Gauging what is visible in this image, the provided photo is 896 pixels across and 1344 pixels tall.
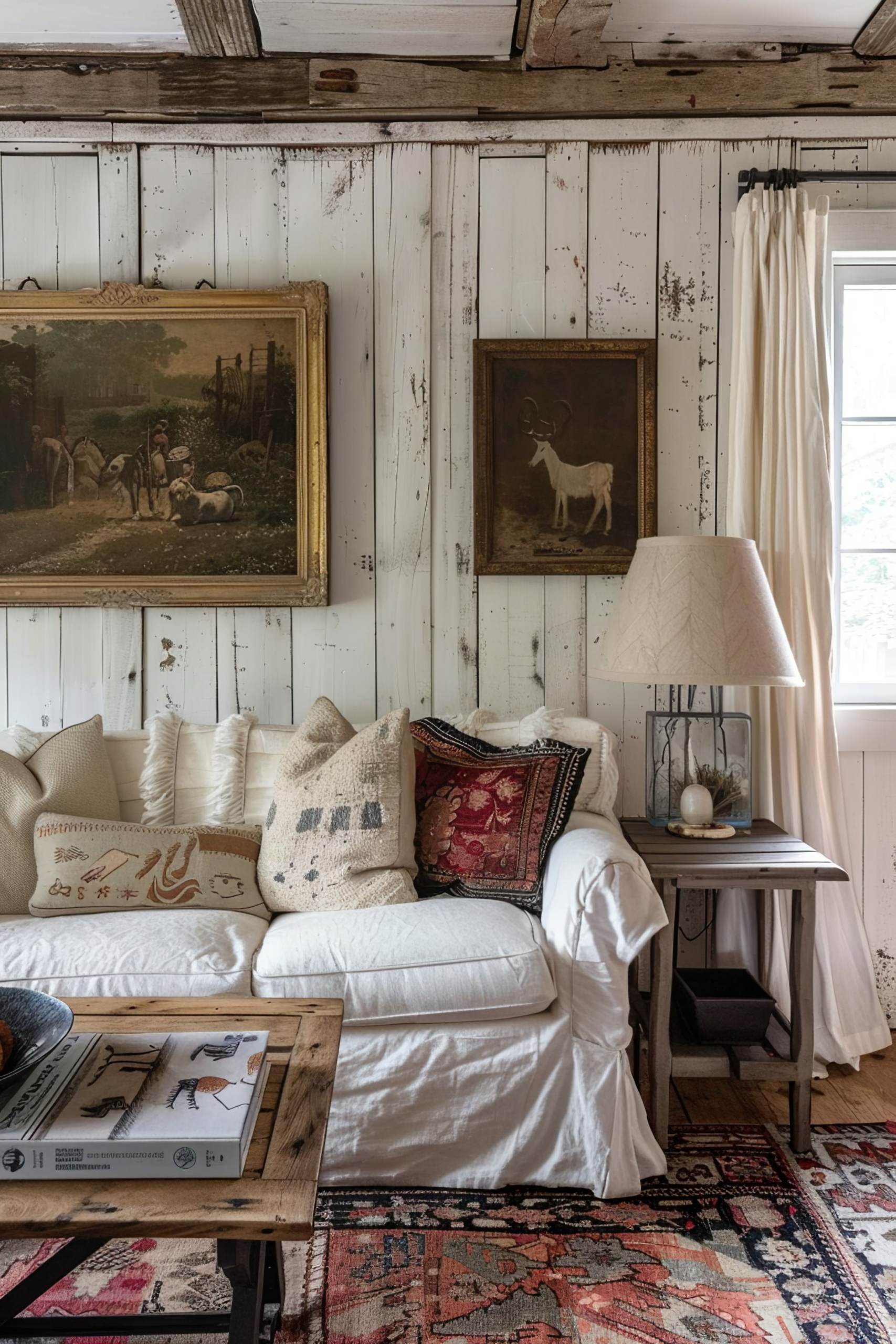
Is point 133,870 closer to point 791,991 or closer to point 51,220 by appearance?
point 791,991

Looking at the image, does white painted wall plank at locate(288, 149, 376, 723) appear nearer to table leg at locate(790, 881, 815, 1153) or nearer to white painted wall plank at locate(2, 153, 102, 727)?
white painted wall plank at locate(2, 153, 102, 727)

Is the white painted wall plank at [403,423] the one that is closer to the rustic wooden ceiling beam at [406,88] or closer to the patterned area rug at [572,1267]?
the rustic wooden ceiling beam at [406,88]

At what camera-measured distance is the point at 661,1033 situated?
6.72 ft

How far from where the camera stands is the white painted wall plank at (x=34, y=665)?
277 centimetres

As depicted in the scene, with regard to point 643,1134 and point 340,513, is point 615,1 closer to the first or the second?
point 340,513

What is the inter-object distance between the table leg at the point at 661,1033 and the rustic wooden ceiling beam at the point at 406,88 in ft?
7.34

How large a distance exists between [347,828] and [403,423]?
1.24 metres

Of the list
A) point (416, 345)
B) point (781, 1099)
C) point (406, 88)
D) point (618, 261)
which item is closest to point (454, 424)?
point (416, 345)

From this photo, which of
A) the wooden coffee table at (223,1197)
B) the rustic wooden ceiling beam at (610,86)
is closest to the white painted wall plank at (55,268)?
the rustic wooden ceiling beam at (610,86)

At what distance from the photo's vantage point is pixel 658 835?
238 centimetres

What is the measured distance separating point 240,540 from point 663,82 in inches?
69.9

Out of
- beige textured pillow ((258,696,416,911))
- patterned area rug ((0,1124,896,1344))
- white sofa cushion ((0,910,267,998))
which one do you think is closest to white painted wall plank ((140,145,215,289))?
beige textured pillow ((258,696,416,911))

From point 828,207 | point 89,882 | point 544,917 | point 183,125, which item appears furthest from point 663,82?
point 89,882

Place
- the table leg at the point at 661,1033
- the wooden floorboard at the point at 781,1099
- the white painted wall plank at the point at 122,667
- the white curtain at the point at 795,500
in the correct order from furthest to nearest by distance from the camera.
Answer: the white painted wall plank at the point at 122,667, the white curtain at the point at 795,500, the wooden floorboard at the point at 781,1099, the table leg at the point at 661,1033
